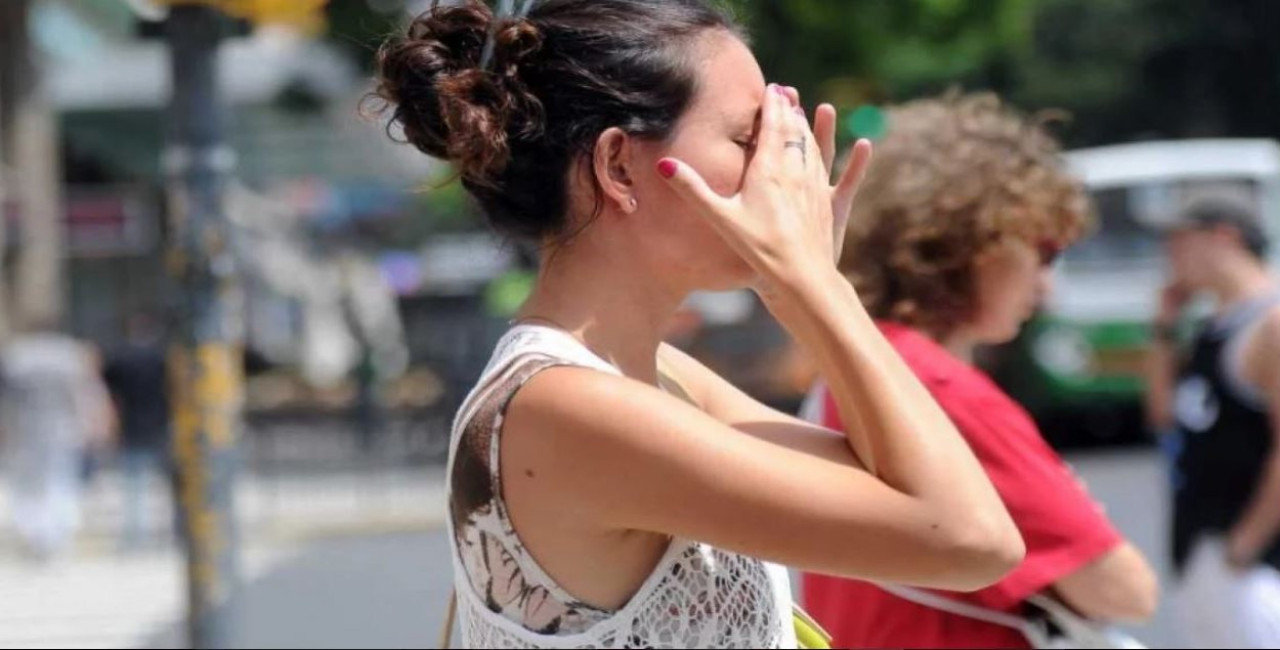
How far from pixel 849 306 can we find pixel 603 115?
11.9 inches

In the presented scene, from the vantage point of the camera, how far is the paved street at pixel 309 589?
4.41 m

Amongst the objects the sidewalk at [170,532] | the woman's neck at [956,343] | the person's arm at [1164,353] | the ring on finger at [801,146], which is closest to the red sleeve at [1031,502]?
the woman's neck at [956,343]

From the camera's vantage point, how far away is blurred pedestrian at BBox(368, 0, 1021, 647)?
172 centimetres

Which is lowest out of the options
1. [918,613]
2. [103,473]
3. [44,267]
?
[103,473]

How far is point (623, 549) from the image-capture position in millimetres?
1783

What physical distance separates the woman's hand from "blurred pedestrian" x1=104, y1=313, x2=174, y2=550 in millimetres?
11620

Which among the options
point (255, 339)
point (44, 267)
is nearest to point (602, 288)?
point (44, 267)

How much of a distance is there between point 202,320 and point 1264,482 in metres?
2.43

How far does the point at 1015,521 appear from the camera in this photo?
8.90 ft

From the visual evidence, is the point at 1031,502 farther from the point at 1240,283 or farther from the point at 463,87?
the point at 1240,283

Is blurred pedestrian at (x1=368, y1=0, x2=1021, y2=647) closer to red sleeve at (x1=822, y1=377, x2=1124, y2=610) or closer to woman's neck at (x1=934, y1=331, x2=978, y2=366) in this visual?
red sleeve at (x1=822, y1=377, x2=1124, y2=610)

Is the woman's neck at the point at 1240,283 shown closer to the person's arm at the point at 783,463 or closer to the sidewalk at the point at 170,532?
the sidewalk at the point at 170,532

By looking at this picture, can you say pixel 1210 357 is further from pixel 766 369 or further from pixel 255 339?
pixel 255 339

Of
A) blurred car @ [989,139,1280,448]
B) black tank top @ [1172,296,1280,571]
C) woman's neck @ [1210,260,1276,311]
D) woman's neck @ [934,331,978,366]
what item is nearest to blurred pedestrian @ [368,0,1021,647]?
woman's neck @ [934,331,978,366]
